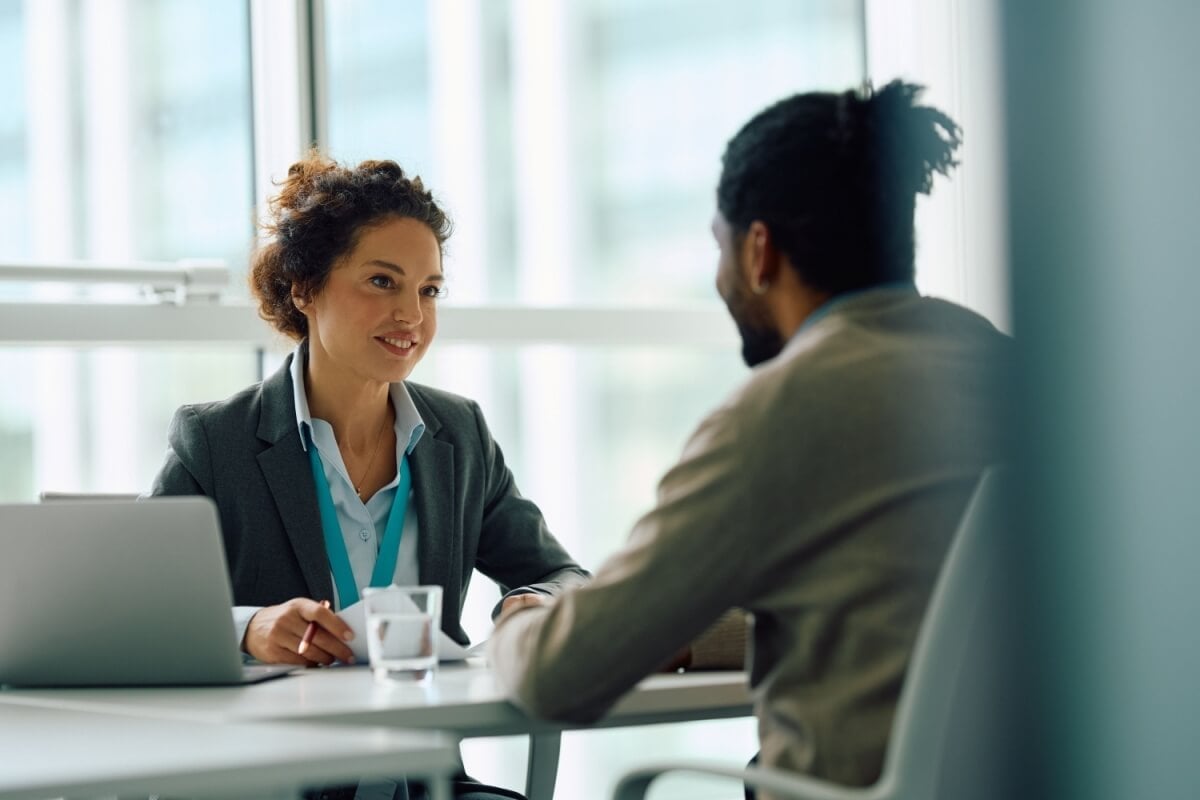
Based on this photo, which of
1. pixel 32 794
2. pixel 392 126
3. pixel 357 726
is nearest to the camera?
pixel 32 794

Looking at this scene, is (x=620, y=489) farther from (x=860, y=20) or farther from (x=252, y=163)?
(x=860, y=20)

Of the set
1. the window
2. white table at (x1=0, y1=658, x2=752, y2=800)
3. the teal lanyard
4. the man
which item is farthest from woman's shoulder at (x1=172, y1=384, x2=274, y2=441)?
the man

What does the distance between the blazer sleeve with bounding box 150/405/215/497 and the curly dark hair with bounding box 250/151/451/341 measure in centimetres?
37

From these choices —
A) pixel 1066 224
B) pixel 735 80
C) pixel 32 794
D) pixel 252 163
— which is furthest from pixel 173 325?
pixel 1066 224

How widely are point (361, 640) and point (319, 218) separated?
0.91 m

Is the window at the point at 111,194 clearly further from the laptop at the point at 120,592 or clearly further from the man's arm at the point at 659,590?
the man's arm at the point at 659,590

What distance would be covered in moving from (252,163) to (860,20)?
5.87 ft

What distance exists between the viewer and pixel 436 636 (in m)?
1.63

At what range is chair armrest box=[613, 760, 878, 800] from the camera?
120 centimetres

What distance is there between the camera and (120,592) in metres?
1.56

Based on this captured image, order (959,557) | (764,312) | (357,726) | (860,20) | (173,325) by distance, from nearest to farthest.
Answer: (959,557), (357,726), (764,312), (173,325), (860,20)

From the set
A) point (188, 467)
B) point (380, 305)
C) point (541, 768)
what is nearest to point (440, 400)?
point (380, 305)

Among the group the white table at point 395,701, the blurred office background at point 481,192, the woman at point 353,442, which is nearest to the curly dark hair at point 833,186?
the white table at point 395,701

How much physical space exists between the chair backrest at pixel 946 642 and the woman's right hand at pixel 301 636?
0.80 metres
